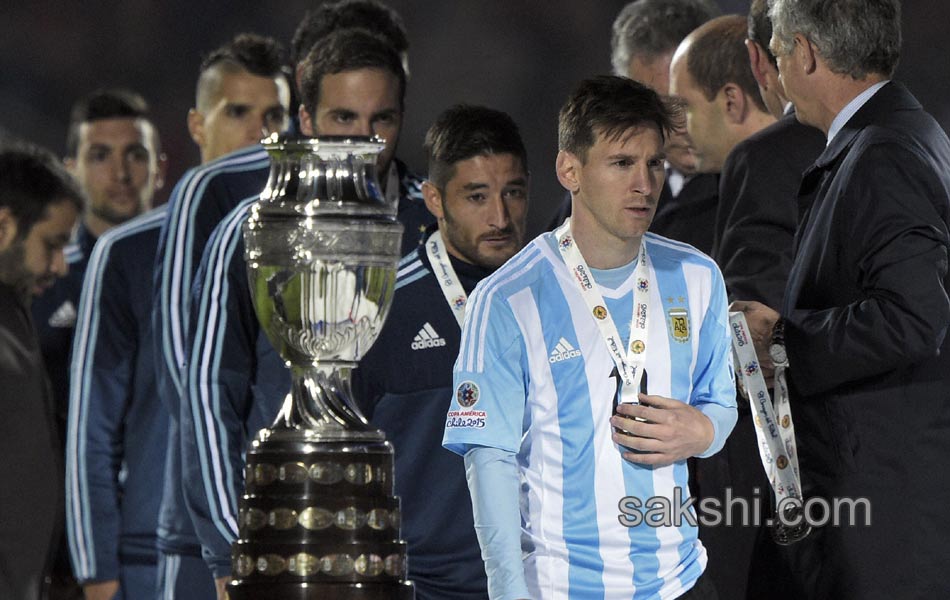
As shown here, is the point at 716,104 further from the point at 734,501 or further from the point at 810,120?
the point at 734,501

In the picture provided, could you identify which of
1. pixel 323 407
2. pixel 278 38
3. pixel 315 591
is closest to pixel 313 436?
pixel 323 407

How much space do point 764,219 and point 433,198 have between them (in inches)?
27.9

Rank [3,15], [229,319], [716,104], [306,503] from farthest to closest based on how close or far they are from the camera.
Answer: [3,15], [716,104], [229,319], [306,503]

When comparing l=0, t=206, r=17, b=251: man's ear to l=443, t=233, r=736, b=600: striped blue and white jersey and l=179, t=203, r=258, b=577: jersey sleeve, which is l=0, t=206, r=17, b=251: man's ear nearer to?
l=179, t=203, r=258, b=577: jersey sleeve

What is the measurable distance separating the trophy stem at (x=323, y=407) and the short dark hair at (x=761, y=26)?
4.86 feet

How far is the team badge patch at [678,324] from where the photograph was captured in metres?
2.64

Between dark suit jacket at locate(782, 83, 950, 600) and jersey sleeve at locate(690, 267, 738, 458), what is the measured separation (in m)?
0.28

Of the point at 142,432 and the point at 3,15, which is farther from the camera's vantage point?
the point at 3,15

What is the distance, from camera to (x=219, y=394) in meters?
3.26

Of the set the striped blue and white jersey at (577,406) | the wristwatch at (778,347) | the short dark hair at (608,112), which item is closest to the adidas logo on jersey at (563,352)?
the striped blue and white jersey at (577,406)

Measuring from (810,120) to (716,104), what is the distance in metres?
0.76

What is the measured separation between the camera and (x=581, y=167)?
8.93 ft

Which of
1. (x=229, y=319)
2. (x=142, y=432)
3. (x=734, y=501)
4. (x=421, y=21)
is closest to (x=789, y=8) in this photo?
(x=734, y=501)

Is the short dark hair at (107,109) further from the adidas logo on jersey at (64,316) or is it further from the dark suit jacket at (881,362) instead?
the dark suit jacket at (881,362)
